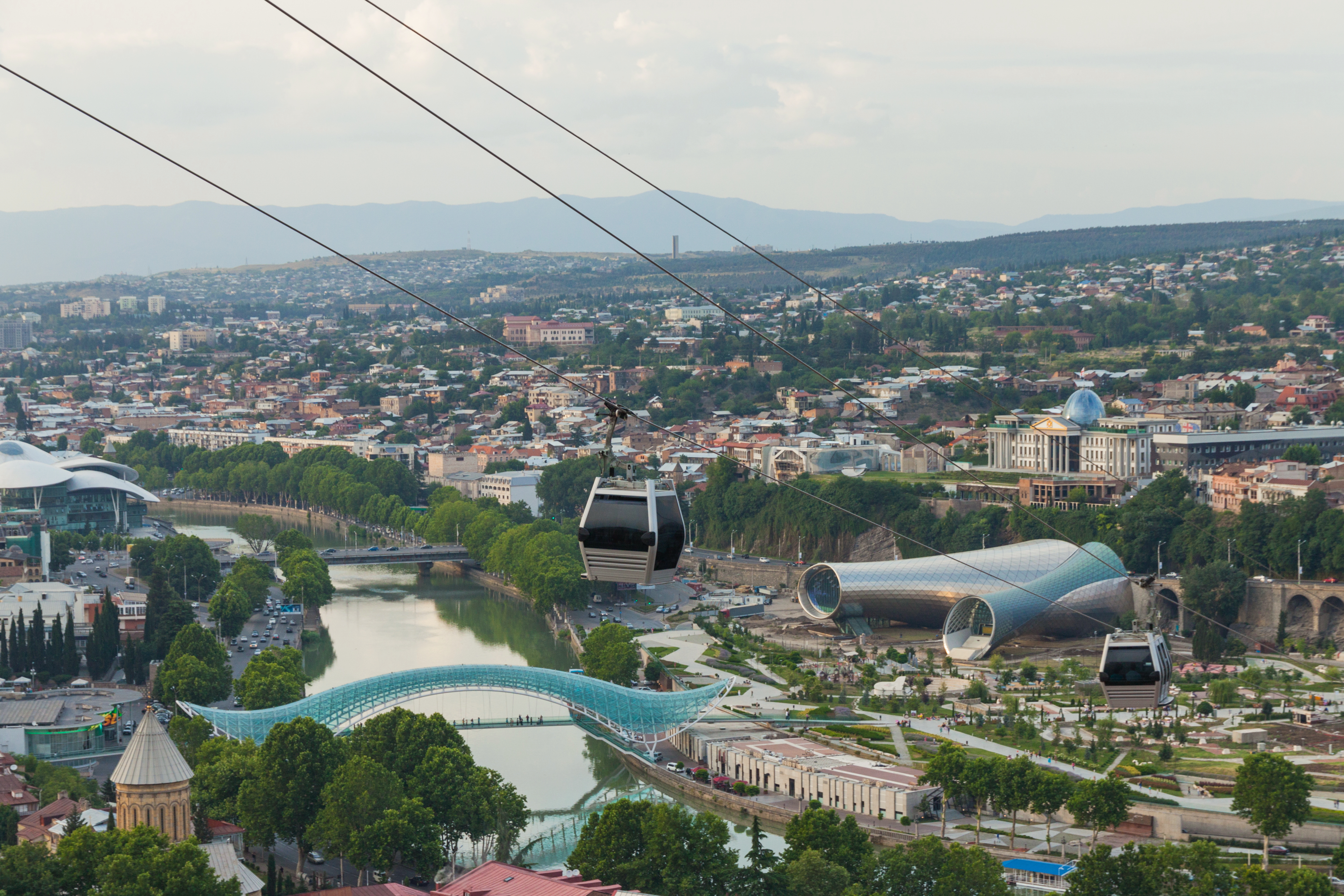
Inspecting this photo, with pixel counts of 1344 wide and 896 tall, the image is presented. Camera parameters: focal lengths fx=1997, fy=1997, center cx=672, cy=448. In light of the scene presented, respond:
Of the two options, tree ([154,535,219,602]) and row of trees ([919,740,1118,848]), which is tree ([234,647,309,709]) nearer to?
row of trees ([919,740,1118,848])

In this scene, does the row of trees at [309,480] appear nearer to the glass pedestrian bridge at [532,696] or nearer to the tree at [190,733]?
the glass pedestrian bridge at [532,696]

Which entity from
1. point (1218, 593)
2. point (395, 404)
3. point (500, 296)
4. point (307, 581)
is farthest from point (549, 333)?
point (1218, 593)

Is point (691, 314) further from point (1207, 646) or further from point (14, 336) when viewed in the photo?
point (1207, 646)

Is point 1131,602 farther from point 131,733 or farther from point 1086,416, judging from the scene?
point 131,733

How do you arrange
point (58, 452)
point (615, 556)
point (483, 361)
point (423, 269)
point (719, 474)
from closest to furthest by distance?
point (615, 556) < point (719, 474) < point (58, 452) < point (483, 361) < point (423, 269)

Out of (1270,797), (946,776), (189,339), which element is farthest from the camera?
(189,339)

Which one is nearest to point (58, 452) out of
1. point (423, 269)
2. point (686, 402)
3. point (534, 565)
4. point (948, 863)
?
point (686, 402)

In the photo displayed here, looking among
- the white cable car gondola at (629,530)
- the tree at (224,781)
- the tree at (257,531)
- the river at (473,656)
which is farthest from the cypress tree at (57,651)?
the white cable car gondola at (629,530)
